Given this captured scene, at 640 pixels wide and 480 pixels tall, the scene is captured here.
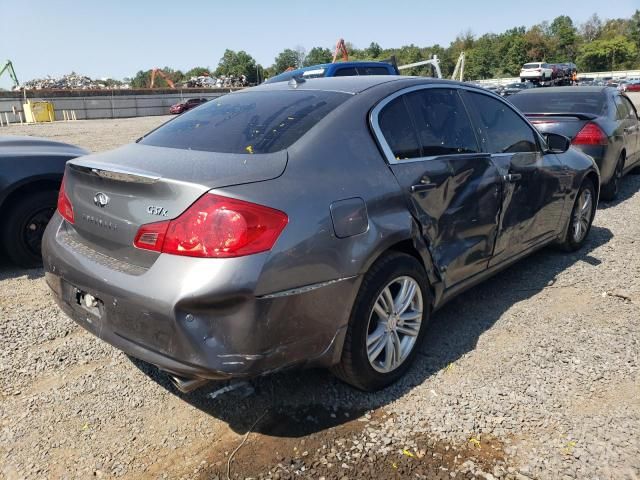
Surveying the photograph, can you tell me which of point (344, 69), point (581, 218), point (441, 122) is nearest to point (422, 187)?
point (441, 122)

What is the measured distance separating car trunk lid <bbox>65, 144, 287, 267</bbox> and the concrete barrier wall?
38559mm

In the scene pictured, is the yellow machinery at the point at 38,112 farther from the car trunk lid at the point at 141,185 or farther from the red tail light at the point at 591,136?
the car trunk lid at the point at 141,185

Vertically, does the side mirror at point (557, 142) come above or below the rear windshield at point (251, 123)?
below

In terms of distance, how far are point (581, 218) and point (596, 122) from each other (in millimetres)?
2339

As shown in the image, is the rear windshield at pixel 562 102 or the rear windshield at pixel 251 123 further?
the rear windshield at pixel 562 102

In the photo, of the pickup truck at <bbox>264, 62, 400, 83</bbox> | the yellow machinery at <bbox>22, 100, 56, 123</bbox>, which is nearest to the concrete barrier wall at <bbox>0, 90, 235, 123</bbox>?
the yellow machinery at <bbox>22, 100, 56, 123</bbox>

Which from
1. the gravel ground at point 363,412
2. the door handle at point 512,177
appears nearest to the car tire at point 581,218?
the gravel ground at point 363,412

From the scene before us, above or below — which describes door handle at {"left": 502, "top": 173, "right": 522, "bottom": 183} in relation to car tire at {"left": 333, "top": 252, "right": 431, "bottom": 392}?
above

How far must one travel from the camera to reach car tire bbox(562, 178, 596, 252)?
5.02 m

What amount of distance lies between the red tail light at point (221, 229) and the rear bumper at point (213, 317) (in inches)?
1.7

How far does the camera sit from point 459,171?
11.0ft

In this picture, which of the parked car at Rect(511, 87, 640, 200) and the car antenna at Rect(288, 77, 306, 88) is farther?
the parked car at Rect(511, 87, 640, 200)

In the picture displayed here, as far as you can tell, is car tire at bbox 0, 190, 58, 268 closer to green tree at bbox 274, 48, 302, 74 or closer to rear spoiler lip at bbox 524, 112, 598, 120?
rear spoiler lip at bbox 524, 112, 598, 120

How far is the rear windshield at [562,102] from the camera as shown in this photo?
7.41 m
